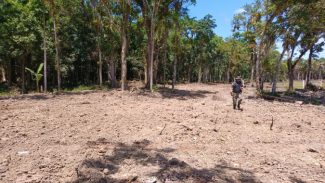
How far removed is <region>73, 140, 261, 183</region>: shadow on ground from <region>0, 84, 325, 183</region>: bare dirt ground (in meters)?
0.02

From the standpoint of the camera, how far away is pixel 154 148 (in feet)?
20.8

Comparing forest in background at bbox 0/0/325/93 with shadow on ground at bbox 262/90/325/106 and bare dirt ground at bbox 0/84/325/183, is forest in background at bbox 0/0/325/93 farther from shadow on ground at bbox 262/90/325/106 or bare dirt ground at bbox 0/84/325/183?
bare dirt ground at bbox 0/84/325/183

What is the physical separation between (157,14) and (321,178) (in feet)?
55.5

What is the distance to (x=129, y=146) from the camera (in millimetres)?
6441

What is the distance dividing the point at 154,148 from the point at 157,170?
1.34 meters

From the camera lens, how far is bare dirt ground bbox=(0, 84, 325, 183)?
15.9ft

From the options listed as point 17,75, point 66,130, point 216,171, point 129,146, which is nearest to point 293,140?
point 216,171

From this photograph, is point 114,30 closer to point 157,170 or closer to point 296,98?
point 296,98

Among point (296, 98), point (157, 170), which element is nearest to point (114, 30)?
point (296, 98)

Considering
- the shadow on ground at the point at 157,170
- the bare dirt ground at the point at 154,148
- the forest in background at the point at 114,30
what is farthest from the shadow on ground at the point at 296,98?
the shadow on ground at the point at 157,170

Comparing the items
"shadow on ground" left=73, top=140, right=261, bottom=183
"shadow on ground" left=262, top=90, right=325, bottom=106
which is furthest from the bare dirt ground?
"shadow on ground" left=262, top=90, right=325, bottom=106

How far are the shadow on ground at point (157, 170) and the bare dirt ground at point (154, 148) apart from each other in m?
0.02

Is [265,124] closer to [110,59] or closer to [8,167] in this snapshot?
[8,167]

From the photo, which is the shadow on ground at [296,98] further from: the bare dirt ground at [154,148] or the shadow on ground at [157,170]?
the shadow on ground at [157,170]
